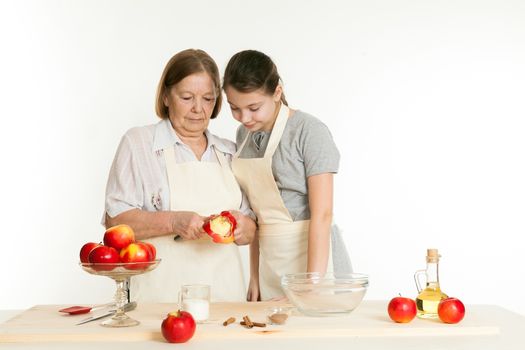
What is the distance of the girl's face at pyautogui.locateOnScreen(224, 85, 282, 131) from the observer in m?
2.51

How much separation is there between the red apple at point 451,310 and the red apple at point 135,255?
77 centimetres

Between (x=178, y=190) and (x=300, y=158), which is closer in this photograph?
(x=300, y=158)

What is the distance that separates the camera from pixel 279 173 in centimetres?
262

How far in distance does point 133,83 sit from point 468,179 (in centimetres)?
189

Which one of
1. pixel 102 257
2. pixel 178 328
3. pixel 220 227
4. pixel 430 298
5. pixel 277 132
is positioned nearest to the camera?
pixel 178 328

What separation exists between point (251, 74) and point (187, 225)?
552mm

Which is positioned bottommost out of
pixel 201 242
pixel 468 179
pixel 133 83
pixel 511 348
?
pixel 511 348

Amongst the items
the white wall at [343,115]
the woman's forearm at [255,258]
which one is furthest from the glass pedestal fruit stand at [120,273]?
the white wall at [343,115]

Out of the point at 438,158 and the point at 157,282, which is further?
the point at 438,158

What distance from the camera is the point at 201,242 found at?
2697mm

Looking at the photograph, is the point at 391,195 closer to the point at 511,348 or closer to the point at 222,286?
the point at 222,286

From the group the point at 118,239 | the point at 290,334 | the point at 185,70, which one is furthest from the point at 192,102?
the point at 290,334

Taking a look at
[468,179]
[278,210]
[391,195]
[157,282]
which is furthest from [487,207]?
[157,282]

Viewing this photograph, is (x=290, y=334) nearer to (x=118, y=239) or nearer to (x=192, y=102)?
(x=118, y=239)
